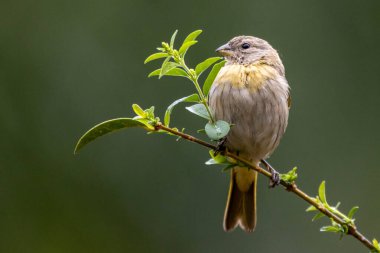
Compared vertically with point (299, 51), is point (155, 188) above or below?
below

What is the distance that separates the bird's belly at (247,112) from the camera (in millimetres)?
4516

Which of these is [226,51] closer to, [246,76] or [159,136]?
[246,76]

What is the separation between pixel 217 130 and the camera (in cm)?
309

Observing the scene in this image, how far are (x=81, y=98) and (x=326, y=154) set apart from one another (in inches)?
103

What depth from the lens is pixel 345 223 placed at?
9.55ft

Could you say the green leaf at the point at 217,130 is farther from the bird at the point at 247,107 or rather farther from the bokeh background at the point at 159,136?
the bokeh background at the point at 159,136

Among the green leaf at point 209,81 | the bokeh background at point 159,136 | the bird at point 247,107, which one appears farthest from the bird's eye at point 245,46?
the bokeh background at point 159,136

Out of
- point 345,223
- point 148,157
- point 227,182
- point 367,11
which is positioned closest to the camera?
point 345,223

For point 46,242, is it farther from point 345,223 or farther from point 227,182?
point 345,223

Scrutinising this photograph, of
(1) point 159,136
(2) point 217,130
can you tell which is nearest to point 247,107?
(2) point 217,130

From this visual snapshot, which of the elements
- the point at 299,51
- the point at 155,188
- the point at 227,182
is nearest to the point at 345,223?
the point at 227,182

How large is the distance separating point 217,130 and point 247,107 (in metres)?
1.45

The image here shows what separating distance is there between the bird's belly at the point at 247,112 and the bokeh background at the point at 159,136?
257 centimetres

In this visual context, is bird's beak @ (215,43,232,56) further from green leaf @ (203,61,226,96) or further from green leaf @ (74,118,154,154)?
green leaf @ (74,118,154,154)
